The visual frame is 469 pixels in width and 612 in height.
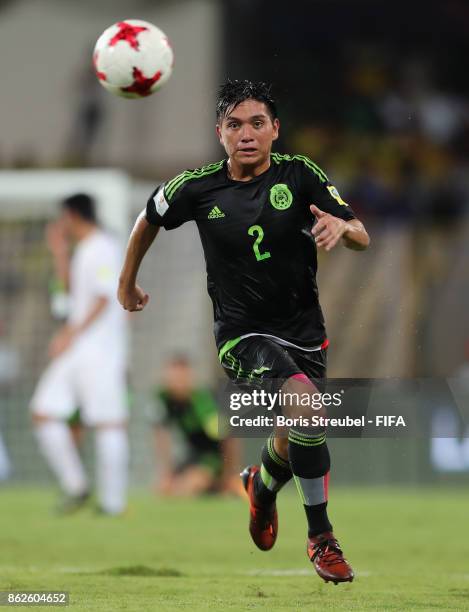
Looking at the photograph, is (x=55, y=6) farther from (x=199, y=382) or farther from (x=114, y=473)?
(x=114, y=473)

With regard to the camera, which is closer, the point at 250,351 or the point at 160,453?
the point at 250,351

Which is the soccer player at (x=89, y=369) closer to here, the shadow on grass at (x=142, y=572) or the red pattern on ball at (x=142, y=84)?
the shadow on grass at (x=142, y=572)

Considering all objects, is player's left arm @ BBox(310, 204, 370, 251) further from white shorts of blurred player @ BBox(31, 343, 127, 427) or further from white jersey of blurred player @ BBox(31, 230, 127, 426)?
white shorts of blurred player @ BBox(31, 343, 127, 427)

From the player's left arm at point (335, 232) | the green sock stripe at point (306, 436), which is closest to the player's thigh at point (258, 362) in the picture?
the green sock stripe at point (306, 436)

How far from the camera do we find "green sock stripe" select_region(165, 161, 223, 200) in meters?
5.86

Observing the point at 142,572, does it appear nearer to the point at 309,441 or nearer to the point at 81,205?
the point at 309,441

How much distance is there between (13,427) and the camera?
1372cm

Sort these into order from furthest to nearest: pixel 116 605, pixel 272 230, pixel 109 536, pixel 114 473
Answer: pixel 114 473 < pixel 109 536 < pixel 272 230 < pixel 116 605

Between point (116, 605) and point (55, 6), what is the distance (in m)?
13.8

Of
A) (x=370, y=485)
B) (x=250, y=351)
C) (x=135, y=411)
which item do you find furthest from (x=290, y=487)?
(x=250, y=351)

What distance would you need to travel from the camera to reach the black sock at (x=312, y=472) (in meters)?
5.52

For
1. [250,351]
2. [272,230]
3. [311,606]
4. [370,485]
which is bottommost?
[370,485]

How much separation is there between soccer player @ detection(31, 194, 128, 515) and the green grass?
0.35m

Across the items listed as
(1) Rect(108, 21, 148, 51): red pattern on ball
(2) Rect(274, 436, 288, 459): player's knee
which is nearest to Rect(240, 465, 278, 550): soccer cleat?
(2) Rect(274, 436, 288, 459): player's knee
